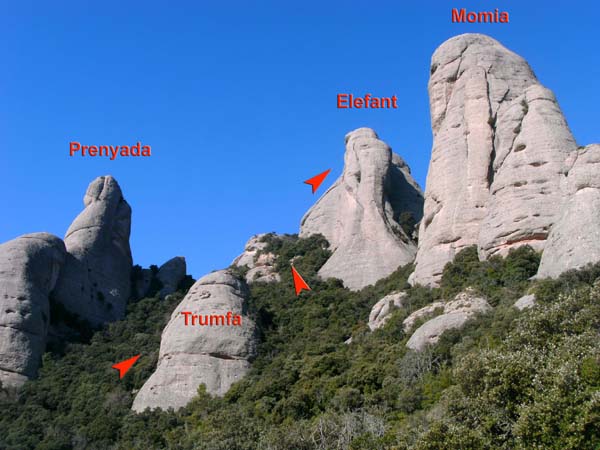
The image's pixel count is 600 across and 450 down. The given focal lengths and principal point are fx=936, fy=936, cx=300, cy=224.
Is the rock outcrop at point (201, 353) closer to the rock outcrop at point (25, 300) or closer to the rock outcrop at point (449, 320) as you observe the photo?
the rock outcrop at point (25, 300)

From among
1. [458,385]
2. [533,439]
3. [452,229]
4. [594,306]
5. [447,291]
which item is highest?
[452,229]

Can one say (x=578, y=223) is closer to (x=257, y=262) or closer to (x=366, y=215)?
(x=366, y=215)

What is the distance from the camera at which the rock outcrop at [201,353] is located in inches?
1810

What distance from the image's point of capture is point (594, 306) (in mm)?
30141

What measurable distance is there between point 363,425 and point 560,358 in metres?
8.63

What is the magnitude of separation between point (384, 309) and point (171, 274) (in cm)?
2511

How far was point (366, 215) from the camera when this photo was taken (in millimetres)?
60375

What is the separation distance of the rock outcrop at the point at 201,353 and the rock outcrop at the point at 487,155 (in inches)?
388

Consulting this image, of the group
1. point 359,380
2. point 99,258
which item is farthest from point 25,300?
point 359,380

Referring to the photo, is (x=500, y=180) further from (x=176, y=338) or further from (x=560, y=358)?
(x=560, y=358)

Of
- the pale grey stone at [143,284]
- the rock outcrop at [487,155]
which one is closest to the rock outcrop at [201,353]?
the rock outcrop at [487,155]

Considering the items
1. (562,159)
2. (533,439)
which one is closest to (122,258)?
(562,159)

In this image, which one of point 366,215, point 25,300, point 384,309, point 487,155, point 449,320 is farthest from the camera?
point 366,215

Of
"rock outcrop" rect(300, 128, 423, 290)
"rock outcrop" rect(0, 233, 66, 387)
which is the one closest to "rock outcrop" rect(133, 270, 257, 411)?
"rock outcrop" rect(0, 233, 66, 387)
